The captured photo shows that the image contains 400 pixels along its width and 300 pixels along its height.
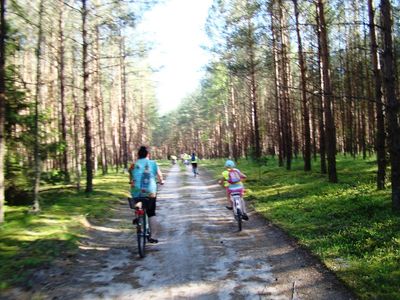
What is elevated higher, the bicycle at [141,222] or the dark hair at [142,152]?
the dark hair at [142,152]

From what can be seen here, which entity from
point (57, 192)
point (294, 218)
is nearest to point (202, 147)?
point (57, 192)

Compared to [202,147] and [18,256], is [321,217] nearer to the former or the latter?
[18,256]

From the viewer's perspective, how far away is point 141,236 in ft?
26.2

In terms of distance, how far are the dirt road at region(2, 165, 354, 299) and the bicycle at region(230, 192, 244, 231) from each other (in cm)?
30

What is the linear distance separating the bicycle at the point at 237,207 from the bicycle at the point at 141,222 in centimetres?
261

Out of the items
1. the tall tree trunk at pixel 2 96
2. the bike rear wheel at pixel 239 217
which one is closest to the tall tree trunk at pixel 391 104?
the bike rear wheel at pixel 239 217

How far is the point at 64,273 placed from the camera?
22.8ft

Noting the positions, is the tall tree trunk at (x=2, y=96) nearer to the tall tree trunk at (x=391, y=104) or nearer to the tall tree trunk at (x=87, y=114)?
the tall tree trunk at (x=87, y=114)

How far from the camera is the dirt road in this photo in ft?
19.0

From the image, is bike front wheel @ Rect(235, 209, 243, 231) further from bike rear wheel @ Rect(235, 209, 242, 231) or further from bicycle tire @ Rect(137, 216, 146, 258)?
bicycle tire @ Rect(137, 216, 146, 258)

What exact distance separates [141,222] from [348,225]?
4.76 m

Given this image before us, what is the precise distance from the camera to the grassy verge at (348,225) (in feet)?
19.6

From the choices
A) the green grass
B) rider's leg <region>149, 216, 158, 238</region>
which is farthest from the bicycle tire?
the green grass

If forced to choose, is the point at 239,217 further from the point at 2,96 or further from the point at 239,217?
the point at 2,96
